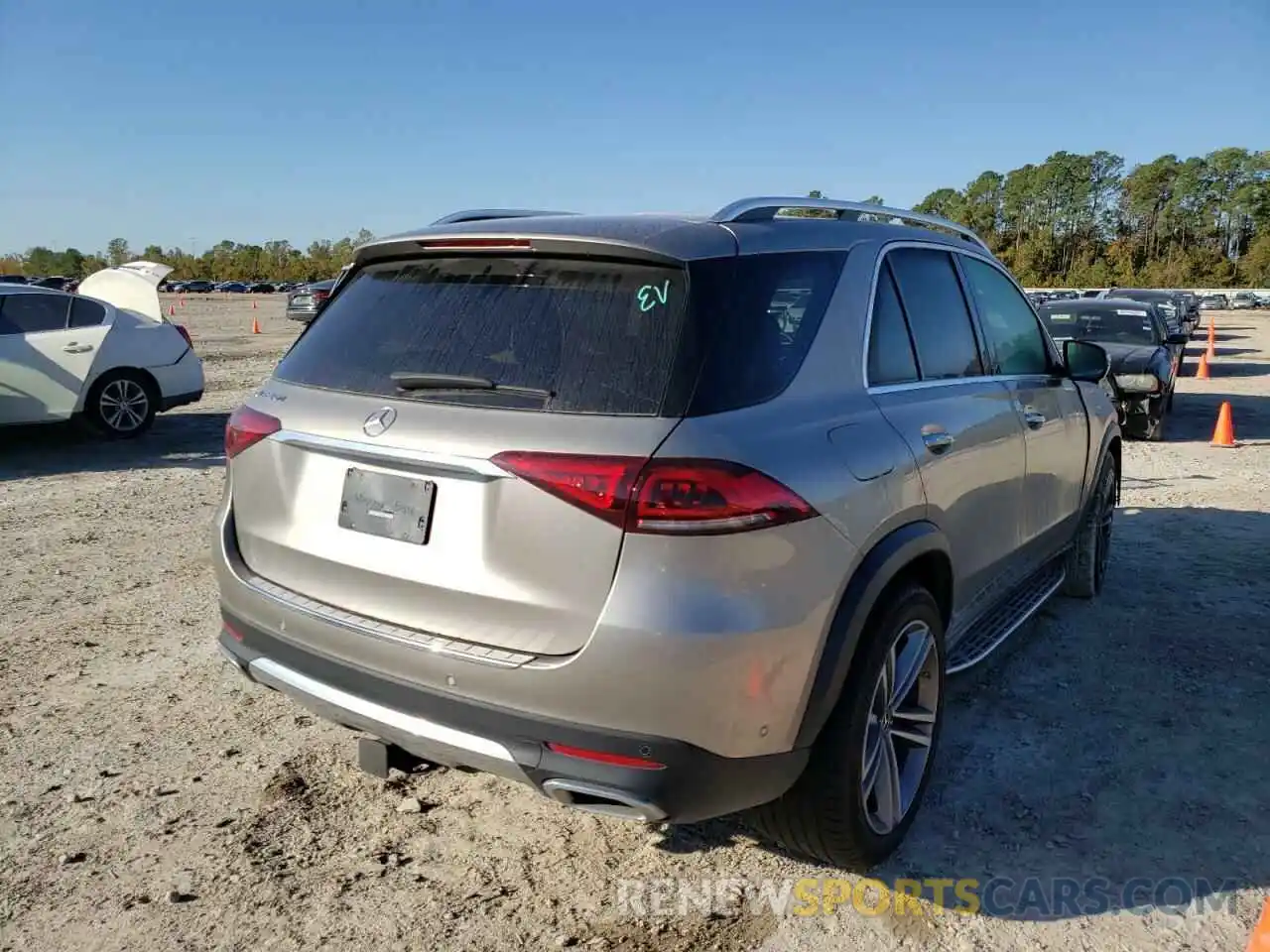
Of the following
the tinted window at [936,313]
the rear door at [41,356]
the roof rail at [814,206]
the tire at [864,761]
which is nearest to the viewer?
the tire at [864,761]

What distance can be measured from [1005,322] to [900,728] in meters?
2.04

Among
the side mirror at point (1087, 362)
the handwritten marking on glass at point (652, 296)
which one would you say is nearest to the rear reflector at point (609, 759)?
the handwritten marking on glass at point (652, 296)

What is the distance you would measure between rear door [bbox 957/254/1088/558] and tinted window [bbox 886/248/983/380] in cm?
19

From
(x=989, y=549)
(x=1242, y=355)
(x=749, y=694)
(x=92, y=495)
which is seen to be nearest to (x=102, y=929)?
(x=749, y=694)

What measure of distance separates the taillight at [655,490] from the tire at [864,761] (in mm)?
680

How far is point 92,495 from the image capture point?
8.06 metres

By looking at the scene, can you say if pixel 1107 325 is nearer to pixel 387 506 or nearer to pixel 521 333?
pixel 521 333

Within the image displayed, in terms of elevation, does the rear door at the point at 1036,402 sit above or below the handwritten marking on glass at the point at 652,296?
below

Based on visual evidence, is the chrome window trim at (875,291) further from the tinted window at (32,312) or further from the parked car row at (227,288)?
the parked car row at (227,288)

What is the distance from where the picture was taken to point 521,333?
2.59 m

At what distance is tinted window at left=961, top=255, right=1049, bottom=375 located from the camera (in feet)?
13.4

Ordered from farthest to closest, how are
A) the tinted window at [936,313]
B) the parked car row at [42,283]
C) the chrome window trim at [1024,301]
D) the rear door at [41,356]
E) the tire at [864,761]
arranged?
the parked car row at [42,283] < the rear door at [41,356] < the chrome window trim at [1024,301] < the tinted window at [936,313] < the tire at [864,761]

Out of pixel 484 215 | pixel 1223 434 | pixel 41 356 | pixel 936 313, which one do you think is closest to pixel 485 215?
pixel 484 215

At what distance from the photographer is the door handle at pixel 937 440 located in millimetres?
3121
